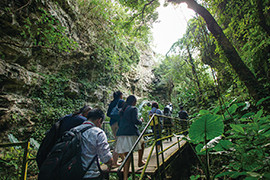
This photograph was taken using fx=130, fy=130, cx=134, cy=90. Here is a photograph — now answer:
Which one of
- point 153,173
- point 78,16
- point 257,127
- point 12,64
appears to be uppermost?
point 78,16

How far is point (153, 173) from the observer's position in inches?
84.0

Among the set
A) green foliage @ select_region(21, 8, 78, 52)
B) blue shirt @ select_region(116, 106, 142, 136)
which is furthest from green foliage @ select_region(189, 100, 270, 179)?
green foliage @ select_region(21, 8, 78, 52)

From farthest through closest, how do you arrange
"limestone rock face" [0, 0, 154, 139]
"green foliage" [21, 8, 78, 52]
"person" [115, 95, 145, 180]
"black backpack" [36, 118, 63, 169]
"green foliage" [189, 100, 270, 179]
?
1. "green foliage" [21, 8, 78, 52]
2. "limestone rock face" [0, 0, 154, 139]
3. "person" [115, 95, 145, 180]
4. "black backpack" [36, 118, 63, 169]
5. "green foliage" [189, 100, 270, 179]

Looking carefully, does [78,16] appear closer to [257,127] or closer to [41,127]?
[41,127]

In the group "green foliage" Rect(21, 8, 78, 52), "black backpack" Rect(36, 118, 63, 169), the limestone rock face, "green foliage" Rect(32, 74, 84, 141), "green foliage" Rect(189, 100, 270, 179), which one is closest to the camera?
"green foliage" Rect(189, 100, 270, 179)

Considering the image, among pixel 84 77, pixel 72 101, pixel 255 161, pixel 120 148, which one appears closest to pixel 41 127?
pixel 72 101

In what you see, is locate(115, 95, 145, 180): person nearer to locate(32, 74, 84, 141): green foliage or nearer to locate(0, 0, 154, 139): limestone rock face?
locate(0, 0, 154, 139): limestone rock face

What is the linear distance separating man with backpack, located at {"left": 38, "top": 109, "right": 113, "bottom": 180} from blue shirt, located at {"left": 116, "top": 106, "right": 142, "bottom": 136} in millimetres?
881

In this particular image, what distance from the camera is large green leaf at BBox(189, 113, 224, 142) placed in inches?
65.3

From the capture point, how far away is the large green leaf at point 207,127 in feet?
5.44

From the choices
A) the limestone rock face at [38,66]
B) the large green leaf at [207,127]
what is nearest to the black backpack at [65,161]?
the large green leaf at [207,127]

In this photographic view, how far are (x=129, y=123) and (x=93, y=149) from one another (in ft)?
3.44

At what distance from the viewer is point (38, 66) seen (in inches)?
251

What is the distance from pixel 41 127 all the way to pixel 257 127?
677 centimetres
